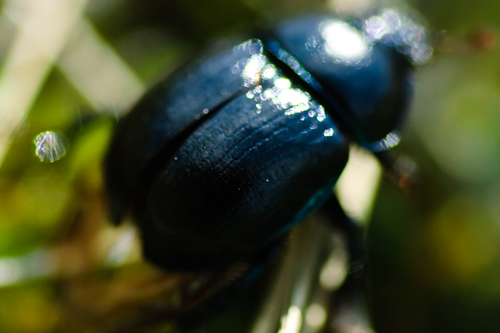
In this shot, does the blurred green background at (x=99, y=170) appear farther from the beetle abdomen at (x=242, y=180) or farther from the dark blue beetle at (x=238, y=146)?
the beetle abdomen at (x=242, y=180)

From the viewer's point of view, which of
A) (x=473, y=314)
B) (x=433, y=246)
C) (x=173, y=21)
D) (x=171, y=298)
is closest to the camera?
(x=171, y=298)

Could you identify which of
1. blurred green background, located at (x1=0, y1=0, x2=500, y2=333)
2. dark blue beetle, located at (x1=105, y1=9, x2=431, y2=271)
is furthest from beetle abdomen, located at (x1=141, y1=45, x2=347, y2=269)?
blurred green background, located at (x1=0, y1=0, x2=500, y2=333)

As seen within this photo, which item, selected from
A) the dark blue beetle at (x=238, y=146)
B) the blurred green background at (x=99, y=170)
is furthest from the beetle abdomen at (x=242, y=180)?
the blurred green background at (x=99, y=170)

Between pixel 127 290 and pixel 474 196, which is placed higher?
pixel 127 290

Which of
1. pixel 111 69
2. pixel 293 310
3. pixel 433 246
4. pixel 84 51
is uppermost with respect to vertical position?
pixel 84 51

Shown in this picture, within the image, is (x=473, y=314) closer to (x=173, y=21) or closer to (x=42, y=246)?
(x=42, y=246)

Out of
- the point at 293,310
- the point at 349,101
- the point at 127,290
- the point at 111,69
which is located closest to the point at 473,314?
the point at 293,310
